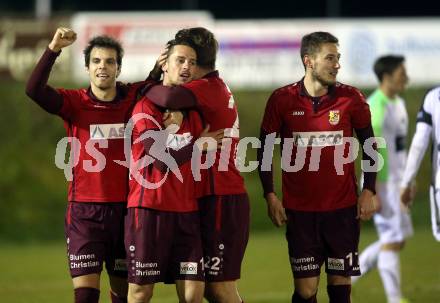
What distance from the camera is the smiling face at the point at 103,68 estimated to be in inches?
302

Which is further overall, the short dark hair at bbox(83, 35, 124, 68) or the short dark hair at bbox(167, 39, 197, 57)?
the short dark hair at bbox(83, 35, 124, 68)

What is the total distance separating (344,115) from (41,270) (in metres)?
6.65

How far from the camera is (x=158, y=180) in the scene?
7.18 meters

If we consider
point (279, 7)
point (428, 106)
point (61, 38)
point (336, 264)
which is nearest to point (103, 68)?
point (61, 38)

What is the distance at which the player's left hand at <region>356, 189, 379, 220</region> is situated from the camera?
7977 mm

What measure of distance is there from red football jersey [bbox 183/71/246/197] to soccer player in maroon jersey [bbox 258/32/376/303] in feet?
1.82

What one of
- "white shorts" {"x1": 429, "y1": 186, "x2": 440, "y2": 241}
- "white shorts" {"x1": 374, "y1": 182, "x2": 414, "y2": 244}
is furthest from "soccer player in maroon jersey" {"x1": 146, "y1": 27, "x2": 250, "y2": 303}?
"white shorts" {"x1": 374, "y1": 182, "x2": 414, "y2": 244}

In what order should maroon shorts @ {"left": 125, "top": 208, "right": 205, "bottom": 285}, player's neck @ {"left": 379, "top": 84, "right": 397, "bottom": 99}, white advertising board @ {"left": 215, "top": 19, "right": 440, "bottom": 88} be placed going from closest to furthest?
maroon shorts @ {"left": 125, "top": 208, "right": 205, "bottom": 285} < player's neck @ {"left": 379, "top": 84, "right": 397, "bottom": 99} < white advertising board @ {"left": 215, "top": 19, "right": 440, "bottom": 88}

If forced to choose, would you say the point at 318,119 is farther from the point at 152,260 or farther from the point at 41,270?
the point at 41,270

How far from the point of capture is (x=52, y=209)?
1828 cm

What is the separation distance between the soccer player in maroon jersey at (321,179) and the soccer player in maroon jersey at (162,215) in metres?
0.95

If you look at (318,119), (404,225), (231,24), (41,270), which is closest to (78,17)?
(231,24)

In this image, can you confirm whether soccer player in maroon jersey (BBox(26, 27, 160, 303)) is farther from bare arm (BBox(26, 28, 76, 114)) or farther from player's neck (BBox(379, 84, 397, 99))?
player's neck (BBox(379, 84, 397, 99))

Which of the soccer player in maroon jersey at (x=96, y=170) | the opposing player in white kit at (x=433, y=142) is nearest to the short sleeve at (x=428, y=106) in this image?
the opposing player in white kit at (x=433, y=142)
